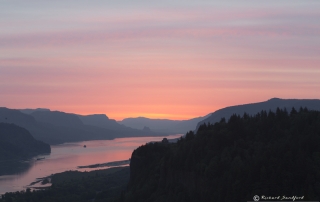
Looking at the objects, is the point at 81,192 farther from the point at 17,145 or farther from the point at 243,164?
the point at 17,145

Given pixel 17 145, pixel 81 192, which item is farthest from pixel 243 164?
pixel 17 145

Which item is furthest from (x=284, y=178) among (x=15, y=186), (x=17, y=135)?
(x=17, y=135)

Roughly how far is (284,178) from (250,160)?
319 centimetres

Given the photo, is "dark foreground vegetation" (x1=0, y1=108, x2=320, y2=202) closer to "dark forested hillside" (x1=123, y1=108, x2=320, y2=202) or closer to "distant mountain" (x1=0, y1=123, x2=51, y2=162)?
"dark forested hillside" (x1=123, y1=108, x2=320, y2=202)

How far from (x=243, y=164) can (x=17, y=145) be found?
131 metres

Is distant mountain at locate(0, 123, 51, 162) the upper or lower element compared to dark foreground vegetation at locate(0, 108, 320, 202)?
upper

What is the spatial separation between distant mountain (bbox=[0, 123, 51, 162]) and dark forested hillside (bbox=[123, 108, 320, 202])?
97.2 m

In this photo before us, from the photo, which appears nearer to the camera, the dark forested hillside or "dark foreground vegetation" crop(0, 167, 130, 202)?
the dark forested hillside

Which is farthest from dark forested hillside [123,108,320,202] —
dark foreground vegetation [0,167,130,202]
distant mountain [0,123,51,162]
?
distant mountain [0,123,51,162]

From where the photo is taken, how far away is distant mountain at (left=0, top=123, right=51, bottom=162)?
139m

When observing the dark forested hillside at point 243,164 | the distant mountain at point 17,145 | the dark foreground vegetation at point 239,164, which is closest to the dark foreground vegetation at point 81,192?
the dark foreground vegetation at point 239,164

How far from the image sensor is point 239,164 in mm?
31500

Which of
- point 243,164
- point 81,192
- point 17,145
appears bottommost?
point 81,192

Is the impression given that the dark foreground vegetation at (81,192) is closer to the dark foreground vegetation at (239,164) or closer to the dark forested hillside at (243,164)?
the dark foreground vegetation at (239,164)
